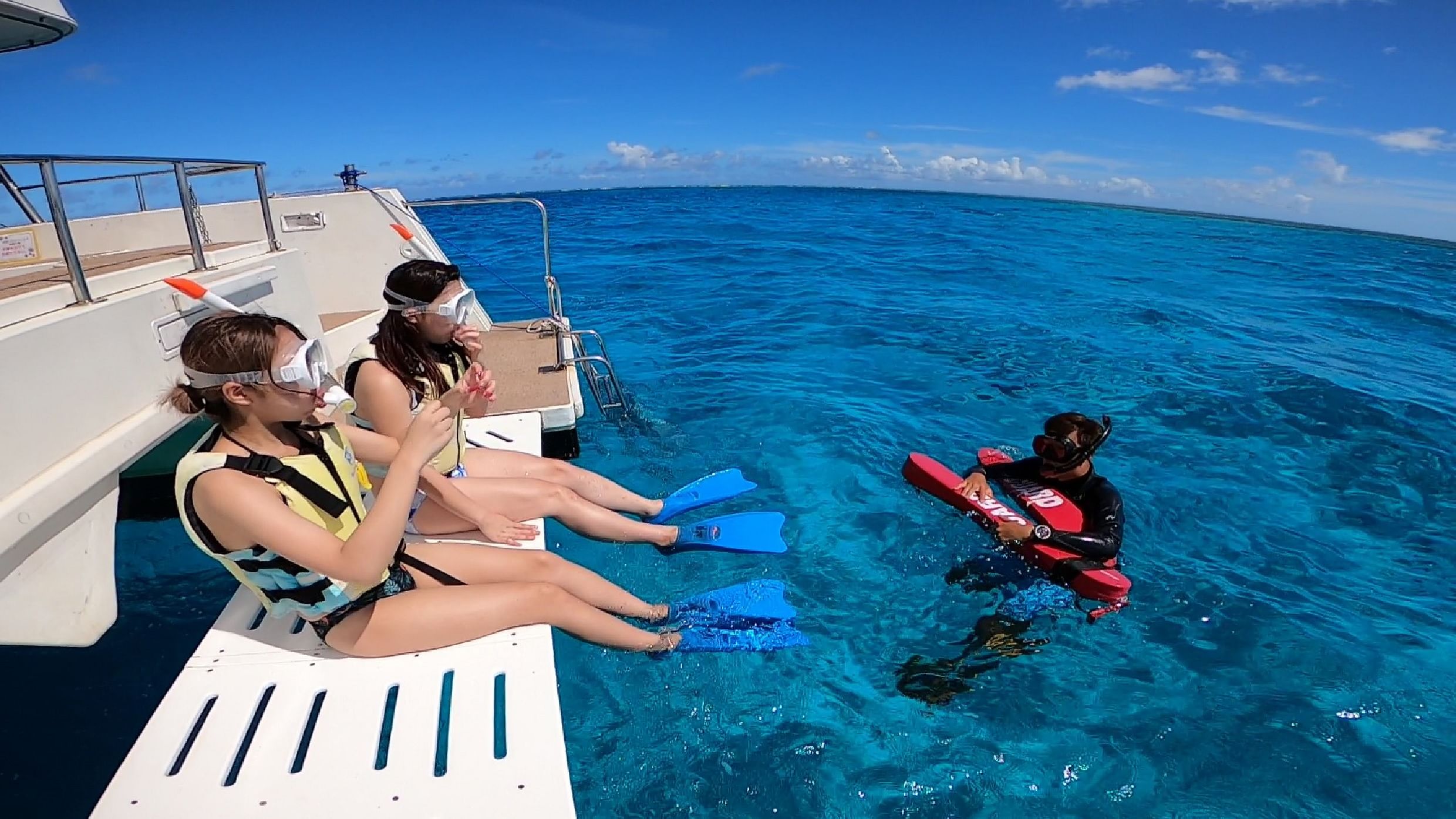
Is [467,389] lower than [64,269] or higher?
lower

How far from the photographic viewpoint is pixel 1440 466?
7254 millimetres

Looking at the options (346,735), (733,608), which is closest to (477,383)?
(346,735)

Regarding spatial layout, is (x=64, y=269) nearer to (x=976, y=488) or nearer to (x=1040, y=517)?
(x=976, y=488)

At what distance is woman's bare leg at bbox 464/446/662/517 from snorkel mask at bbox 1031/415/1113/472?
103 inches

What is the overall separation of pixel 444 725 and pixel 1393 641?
19.5 feet

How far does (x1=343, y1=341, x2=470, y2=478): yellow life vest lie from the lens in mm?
3533

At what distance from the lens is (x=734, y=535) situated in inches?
189

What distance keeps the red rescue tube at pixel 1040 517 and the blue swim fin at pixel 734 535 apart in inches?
45.3

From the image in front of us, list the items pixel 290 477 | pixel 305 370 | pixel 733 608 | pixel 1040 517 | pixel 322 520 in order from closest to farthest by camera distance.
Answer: pixel 305 370
pixel 290 477
pixel 322 520
pixel 733 608
pixel 1040 517

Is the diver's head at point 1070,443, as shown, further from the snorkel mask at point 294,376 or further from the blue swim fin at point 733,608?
the snorkel mask at point 294,376

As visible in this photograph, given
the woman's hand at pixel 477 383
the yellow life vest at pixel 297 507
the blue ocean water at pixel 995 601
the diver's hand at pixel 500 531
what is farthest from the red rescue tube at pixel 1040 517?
the yellow life vest at pixel 297 507

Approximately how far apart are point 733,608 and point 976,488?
191cm

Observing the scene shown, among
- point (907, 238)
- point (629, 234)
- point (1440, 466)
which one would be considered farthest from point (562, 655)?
point (907, 238)

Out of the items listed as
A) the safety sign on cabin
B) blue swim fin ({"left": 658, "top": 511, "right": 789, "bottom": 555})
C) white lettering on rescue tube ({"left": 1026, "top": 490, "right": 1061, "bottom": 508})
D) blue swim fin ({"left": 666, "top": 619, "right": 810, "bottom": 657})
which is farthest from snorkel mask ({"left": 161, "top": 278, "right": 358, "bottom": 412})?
white lettering on rescue tube ({"left": 1026, "top": 490, "right": 1061, "bottom": 508})
